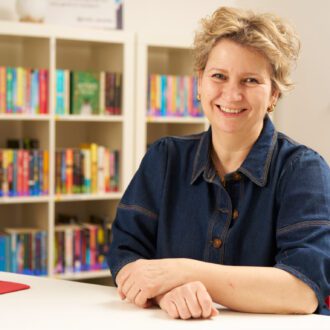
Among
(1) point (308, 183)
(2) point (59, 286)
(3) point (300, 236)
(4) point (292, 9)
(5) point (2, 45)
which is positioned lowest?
(2) point (59, 286)

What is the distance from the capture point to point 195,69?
1.94m

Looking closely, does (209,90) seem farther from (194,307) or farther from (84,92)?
(84,92)

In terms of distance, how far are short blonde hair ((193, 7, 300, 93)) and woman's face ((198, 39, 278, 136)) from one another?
0.02 metres

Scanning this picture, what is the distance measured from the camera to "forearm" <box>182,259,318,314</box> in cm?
154

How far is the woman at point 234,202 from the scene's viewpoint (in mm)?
1569

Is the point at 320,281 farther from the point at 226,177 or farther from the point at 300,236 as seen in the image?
the point at 226,177

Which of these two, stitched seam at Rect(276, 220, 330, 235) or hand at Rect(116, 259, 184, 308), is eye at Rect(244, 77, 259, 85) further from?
hand at Rect(116, 259, 184, 308)

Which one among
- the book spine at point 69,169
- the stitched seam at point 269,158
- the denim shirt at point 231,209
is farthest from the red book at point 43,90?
the stitched seam at point 269,158

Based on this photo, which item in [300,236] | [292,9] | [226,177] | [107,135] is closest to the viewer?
[300,236]

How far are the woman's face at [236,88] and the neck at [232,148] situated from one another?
2 centimetres

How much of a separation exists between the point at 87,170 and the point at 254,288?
7.43 ft

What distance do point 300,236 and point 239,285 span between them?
21 centimetres

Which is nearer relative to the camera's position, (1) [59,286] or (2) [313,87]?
(1) [59,286]

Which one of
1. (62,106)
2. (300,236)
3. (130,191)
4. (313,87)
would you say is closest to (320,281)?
(300,236)
